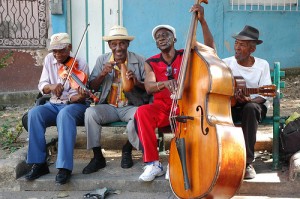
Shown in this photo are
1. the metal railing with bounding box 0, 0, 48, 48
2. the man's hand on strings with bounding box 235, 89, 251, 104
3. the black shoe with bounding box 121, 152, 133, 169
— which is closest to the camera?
the man's hand on strings with bounding box 235, 89, 251, 104

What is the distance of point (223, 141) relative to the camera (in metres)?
3.10

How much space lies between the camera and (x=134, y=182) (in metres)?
4.18

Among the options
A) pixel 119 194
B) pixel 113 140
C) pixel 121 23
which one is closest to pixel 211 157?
pixel 119 194

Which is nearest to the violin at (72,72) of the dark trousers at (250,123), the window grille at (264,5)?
the dark trousers at (250,123)

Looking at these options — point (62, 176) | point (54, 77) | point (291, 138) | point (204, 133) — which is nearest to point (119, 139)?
point (54, 77)

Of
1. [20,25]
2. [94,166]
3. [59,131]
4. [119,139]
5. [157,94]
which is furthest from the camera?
[20,25]

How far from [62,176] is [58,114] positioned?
570mm

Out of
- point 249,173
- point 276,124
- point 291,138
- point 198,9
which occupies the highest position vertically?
point 198,9

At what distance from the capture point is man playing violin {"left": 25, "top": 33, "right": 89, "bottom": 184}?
4164mm

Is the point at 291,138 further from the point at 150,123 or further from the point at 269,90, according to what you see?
the point at 150,123

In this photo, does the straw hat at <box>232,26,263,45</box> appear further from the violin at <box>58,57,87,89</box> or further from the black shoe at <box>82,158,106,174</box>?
the black shoe at <box>82,158,106,174</box>

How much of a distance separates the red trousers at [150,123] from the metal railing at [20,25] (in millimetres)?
4726

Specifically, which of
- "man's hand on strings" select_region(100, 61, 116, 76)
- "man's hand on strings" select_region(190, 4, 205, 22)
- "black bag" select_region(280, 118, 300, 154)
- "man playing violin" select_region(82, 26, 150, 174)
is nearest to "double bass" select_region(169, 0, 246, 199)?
"man's hand on strings" select_region(190, 4, 205, 22)

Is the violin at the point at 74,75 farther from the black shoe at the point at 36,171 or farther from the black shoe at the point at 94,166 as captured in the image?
the black shoe at the point at 36,171
